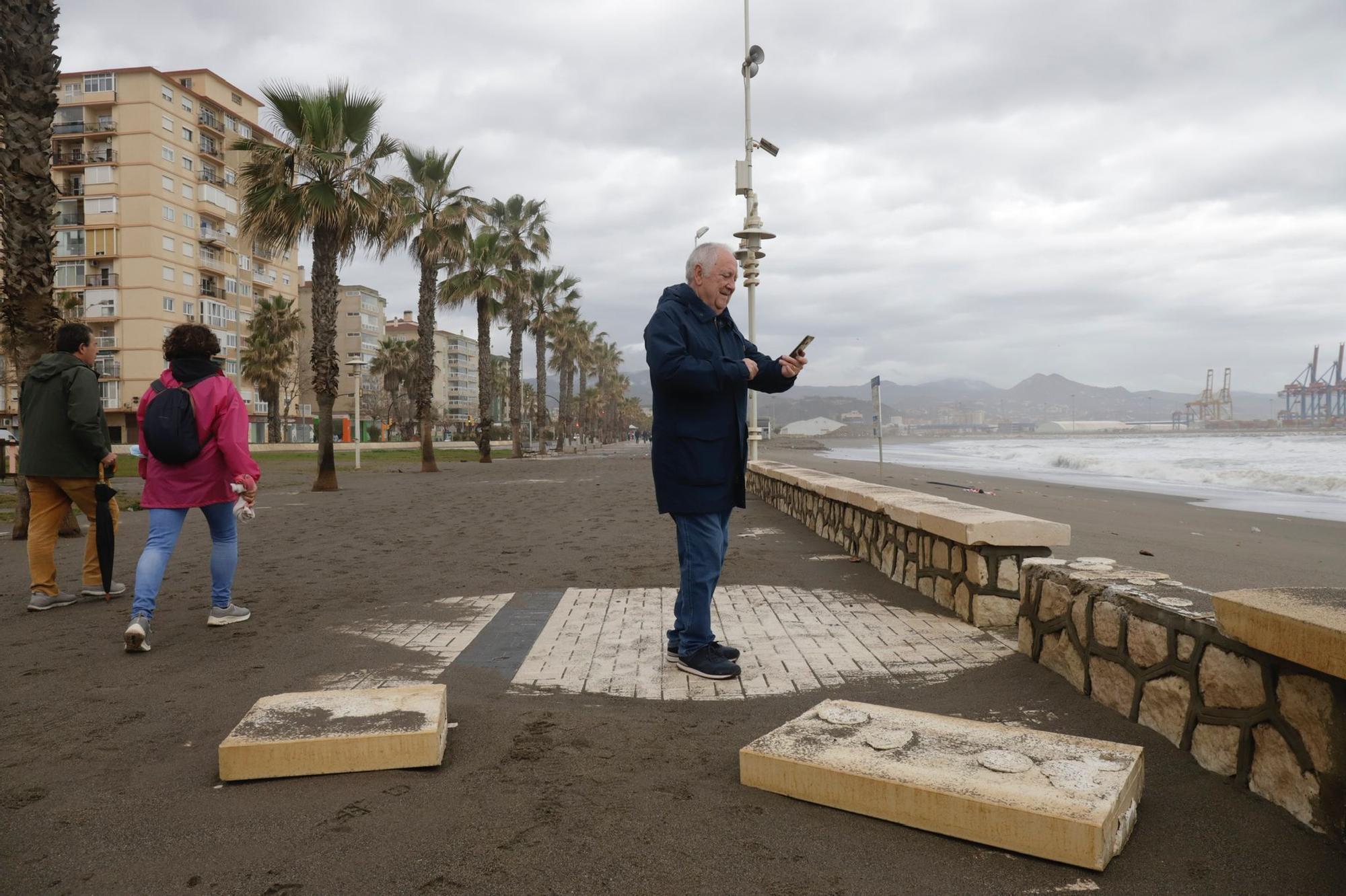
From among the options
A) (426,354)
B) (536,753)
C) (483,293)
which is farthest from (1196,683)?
(483,293)

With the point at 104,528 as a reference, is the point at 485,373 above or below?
above

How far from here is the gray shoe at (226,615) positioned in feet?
17.0

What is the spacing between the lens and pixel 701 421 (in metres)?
3.84

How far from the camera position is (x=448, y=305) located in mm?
32812

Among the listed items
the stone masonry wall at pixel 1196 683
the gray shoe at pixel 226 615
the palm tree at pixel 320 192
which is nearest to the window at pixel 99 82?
the palm tree at pixel 320 192

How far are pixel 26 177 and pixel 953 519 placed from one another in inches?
409

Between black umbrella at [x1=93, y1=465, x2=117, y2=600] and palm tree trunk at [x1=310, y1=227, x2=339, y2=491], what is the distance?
512 inches

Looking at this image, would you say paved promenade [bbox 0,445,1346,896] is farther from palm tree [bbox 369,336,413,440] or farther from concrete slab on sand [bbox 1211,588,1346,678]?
palm tree [bbox 369,336,413,440]

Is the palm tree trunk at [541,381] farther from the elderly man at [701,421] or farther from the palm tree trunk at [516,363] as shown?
the elderly man at [701,421]

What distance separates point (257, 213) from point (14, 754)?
17.7 meters

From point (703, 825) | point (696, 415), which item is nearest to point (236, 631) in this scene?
point (696, 415)

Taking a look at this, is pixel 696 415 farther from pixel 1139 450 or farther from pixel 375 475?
pixel 1139 450

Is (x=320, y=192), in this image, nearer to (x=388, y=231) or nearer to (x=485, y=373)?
(x=388, y=231)

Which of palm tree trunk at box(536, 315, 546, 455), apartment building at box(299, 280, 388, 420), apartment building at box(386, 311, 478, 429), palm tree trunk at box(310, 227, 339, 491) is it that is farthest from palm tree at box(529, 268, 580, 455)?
apartment building at box(386, 311, 478, 429)
